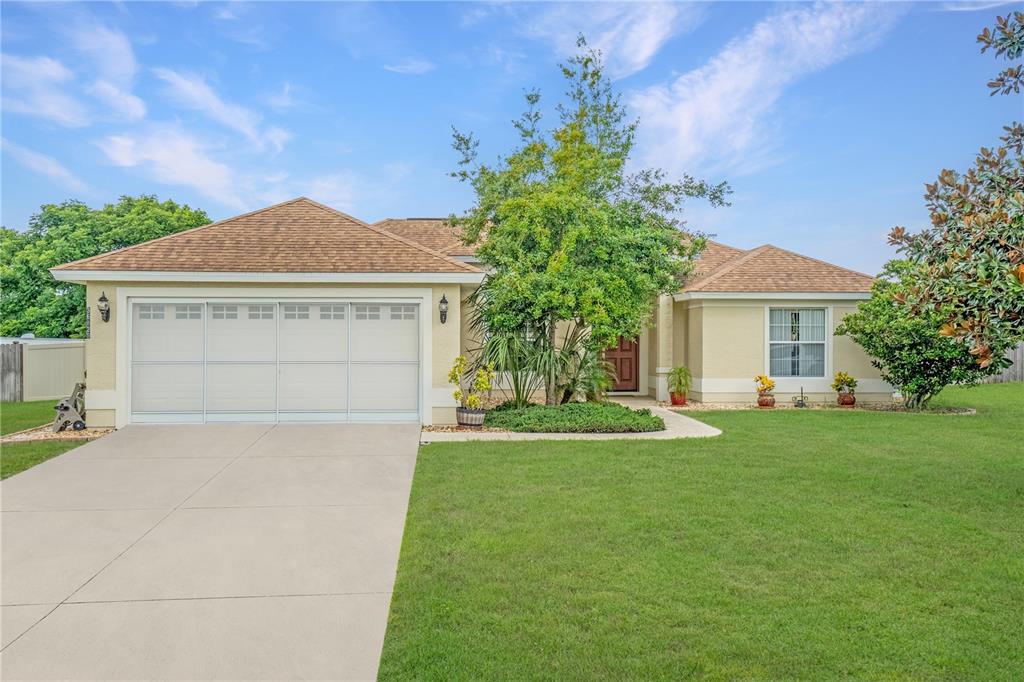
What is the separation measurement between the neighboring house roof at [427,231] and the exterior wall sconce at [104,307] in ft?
26.6

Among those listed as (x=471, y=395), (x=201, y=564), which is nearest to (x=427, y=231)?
(x=471, y=395)

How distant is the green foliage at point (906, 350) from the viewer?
1327 centimetres

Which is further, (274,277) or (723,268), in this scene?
(723,268)

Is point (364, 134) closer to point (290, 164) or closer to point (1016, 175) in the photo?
point (290, 164)

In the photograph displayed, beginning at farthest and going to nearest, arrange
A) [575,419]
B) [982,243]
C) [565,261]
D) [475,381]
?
[475,381] → [565,261] → [575,419] → [982,243]

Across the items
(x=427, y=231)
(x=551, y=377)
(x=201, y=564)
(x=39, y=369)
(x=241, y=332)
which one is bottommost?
(x=201, y=564)

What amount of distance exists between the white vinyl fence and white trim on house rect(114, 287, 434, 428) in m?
10.1

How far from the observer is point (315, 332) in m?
11.8

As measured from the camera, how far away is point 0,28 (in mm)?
14711

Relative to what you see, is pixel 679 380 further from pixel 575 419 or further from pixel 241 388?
pixel 241 388

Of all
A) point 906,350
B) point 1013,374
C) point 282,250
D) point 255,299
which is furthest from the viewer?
point 1013,374

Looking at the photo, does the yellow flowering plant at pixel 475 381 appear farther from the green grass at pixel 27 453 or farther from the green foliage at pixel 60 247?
the green foliage at pixel 60 247

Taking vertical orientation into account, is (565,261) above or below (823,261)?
below

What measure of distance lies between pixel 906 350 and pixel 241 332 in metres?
13.6
